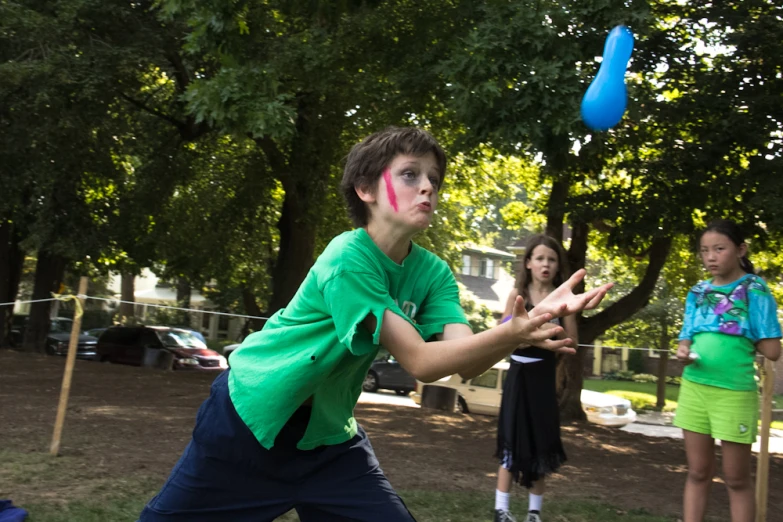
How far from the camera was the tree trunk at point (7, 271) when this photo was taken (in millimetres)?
22641

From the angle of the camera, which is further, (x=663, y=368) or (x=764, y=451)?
(x=663, y=368)

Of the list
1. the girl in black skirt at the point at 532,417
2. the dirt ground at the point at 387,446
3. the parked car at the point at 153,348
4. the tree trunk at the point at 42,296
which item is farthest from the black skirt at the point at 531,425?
the tree trunk at the point at 42,296

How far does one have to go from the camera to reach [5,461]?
6.84 meters

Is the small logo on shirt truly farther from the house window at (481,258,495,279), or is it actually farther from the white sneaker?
the house window at (481,258,495,279)

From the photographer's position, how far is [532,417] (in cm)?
539

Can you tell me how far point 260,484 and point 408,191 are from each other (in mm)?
1102

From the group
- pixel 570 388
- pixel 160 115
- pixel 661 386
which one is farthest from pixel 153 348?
pixel 661 386

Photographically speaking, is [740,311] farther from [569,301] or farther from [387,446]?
[387,446]

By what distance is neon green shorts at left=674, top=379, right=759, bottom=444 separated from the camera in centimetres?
470

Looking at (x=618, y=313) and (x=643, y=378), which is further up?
(x=618, y=313)

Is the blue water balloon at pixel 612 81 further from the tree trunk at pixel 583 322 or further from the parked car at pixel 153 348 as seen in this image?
the parked car at pixel 153 348

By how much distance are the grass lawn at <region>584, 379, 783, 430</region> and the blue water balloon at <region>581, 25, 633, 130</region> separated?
736 inches

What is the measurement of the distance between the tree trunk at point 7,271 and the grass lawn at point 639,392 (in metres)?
16.6

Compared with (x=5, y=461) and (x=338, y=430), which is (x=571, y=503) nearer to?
(x=338, y=430)
